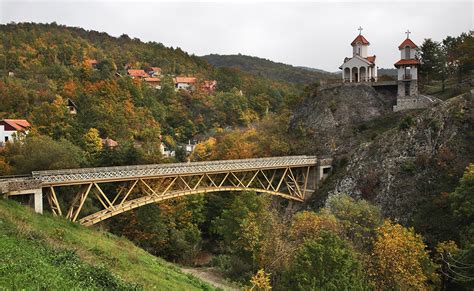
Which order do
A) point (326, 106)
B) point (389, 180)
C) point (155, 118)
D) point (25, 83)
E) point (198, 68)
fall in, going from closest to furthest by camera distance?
point (389, 180), point (326, 106), point (25, 83), point (155, 118), point (198, 68)

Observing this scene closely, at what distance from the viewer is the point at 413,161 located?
36375 mm

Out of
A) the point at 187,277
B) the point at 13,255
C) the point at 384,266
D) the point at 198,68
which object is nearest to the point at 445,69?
the point at 384,266

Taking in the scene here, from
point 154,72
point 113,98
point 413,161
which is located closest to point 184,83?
point 154,72

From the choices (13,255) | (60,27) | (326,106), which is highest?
(60,27)

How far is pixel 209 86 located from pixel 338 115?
5107cm

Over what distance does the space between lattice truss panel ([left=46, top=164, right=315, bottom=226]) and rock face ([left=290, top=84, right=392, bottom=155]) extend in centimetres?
617

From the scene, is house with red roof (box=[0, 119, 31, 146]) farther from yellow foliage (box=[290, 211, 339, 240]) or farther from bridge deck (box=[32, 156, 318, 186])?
yellow foliage (box=[290, 211, 339, 240])

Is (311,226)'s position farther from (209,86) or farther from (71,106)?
(209,86)

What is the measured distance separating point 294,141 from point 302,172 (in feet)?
25.2

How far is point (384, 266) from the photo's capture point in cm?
2222

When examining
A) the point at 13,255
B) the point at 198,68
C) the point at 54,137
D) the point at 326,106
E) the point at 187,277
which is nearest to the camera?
the point at 13,255

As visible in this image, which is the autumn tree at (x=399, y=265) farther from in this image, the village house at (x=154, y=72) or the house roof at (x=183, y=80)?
the village house at (x=154, y=72)

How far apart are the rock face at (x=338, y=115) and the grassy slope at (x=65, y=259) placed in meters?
28.7

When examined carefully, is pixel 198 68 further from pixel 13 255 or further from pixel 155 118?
pixel 13 255
